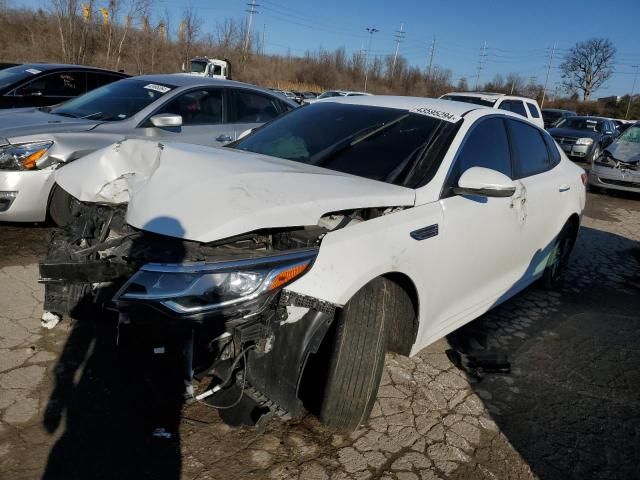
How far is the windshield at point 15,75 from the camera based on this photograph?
6652 millimetres

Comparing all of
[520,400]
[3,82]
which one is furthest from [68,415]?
[3,82]

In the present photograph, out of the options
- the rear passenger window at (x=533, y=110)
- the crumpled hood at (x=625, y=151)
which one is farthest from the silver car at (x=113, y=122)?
the rear passenger window at (x=533, y=110)

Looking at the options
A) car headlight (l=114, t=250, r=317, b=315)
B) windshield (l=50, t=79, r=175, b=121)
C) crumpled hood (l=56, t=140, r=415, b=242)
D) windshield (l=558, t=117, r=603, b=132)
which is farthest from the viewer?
windshield (l=558, t=117, r=603, b=132)

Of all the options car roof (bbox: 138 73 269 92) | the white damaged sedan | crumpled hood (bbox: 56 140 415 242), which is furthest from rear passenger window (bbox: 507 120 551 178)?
car roof (bbox: 138 73 269 92)

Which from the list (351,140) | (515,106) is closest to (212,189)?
(351,140)

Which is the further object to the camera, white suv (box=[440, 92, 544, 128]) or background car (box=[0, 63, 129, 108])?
white suv (box=[440, 92, 544, 128])

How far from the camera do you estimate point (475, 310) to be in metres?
3.30

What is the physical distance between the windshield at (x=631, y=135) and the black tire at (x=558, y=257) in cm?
823

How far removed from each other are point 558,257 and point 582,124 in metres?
15.4

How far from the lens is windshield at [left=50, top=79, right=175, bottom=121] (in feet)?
17.5

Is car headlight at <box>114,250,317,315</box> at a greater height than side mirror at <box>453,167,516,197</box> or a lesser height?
lesser

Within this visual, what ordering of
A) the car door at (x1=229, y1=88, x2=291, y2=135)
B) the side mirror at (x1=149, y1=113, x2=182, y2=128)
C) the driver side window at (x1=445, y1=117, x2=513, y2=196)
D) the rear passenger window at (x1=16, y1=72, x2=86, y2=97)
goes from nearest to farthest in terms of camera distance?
the driver side window at (x1=445, y1=117, x2=513, y2=196) < the side mirror at (x1=149, y1=113, x2=182, y2=128) < the car door at (x1=229, y1=88, x2=291, y2=135) < the rear passenger window at (x1=16, y1=72, x2=86, y2=97)

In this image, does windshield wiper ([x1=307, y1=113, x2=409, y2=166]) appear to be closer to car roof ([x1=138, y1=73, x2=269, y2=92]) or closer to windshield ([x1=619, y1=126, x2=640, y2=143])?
car roof ([x1=138, y1=73, x2=269, y2=92])

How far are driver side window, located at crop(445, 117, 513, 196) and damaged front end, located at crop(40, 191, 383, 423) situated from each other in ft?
2.74
